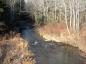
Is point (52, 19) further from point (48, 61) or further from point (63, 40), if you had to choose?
point (48, 61)

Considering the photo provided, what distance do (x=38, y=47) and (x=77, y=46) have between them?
16.6ft

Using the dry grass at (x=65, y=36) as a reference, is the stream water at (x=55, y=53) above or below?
below

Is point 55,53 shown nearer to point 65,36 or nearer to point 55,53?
point 55,53

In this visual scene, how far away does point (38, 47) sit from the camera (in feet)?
104

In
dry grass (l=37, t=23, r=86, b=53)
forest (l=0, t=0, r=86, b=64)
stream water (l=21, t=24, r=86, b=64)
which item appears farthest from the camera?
dry grass (l=37, t=23, r=86, b=53)

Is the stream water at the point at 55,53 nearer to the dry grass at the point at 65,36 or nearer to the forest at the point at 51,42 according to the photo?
the forest at the point at 51,42

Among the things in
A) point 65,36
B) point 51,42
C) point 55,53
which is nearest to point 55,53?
point 55,53

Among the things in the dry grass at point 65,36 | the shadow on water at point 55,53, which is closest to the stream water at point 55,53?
the shadow on water at point 55,53

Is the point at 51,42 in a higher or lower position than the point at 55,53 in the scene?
higher

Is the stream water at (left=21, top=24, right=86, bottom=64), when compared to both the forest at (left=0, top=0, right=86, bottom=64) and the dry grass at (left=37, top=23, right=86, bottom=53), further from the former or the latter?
the dry grass at (left=37, top=23, right=86, bottom=53)

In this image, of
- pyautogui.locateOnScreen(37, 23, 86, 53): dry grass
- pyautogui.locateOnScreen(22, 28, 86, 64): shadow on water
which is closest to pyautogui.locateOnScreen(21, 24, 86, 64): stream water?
pyautogui.locateOnScreen(22, 28, 86, 64): shadow on water

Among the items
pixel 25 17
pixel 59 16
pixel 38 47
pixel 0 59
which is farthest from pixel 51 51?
pixel 25 17

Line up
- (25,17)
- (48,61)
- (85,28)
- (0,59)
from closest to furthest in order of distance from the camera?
1. (0,59)
2. (48,61)
3. (85,28)
4. (25,17)

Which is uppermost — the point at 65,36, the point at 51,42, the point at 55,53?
the point at 65,36
